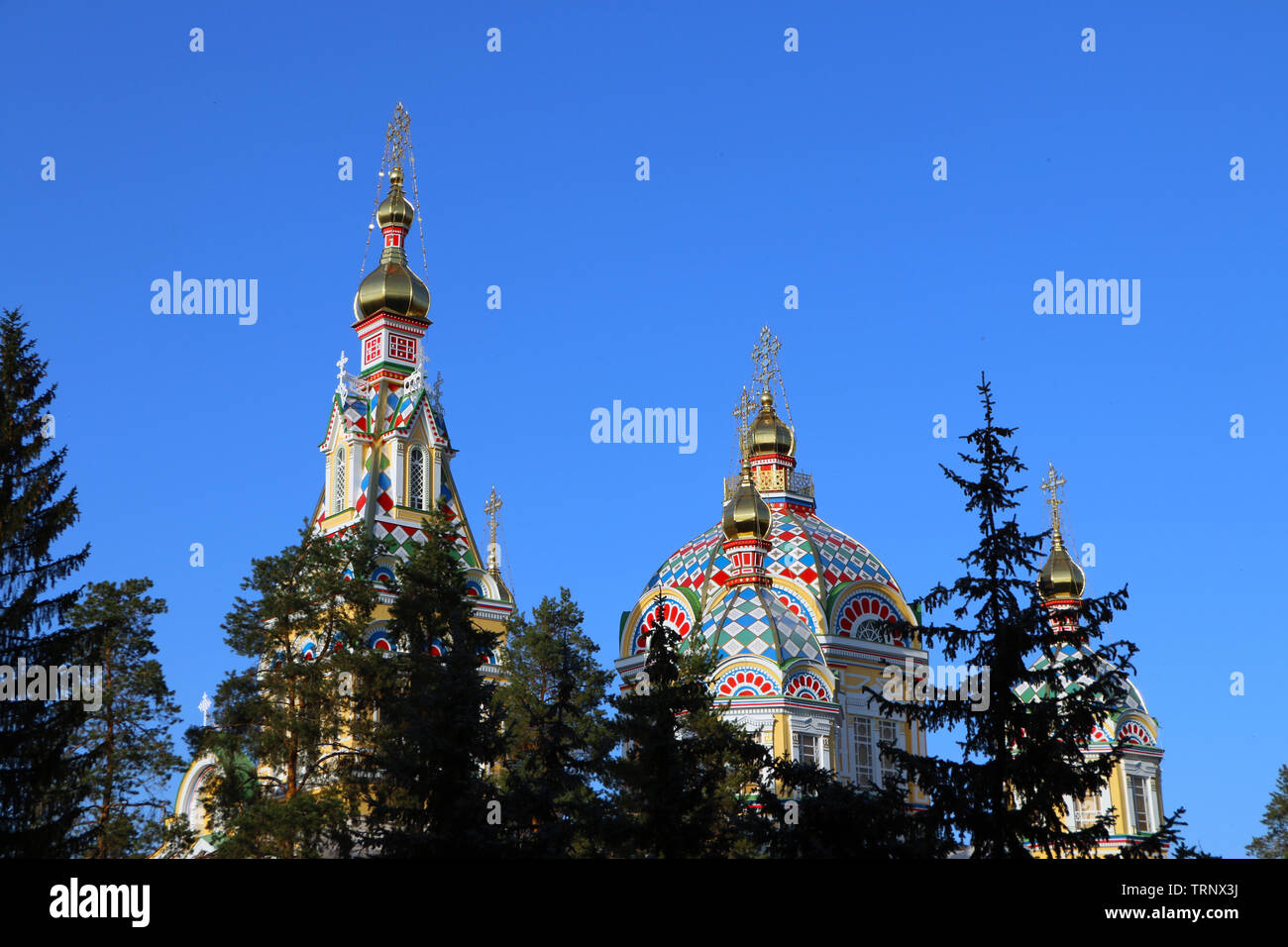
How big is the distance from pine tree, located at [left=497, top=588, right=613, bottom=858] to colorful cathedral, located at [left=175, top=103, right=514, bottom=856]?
4224 mm

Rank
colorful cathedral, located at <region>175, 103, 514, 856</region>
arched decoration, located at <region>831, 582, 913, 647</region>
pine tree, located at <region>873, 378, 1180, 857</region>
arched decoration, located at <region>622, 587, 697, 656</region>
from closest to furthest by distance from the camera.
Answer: pine tree, located at <region>873, 378, 1180, 857</region>, colorful cathedral, located at <region>175, 103, 514, 856</region>, arched decoration, located at <region>831, 582, 913, 647</region>, arched decoration, located at <region>622, 587, 697, 656</region>

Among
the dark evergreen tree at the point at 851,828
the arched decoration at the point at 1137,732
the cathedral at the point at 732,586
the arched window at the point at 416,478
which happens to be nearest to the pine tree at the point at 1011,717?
the dark evergreen tree at the point at 851,828

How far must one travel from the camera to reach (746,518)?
A: 45625 millimetres

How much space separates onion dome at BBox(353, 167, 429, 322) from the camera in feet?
140

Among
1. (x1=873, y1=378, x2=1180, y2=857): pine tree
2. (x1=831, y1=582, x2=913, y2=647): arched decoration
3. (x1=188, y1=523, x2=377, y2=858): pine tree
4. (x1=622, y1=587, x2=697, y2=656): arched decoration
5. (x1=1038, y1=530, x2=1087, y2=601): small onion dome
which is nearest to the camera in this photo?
(x1=873, y1=378, x2=1180, y2=857): pine tree

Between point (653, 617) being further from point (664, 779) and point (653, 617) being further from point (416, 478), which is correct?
point (664, 779)

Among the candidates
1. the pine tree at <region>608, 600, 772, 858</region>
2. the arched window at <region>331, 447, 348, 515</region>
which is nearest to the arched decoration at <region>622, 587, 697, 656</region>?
the arched window at <region>331, 447, 348, 515</region>

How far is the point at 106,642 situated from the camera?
2652cm

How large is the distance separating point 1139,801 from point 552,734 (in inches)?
1203

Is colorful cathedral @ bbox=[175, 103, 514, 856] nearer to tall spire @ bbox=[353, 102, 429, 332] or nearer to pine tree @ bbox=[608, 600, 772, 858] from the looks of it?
tall spire @ bbox=[353, 102, 429, 332]

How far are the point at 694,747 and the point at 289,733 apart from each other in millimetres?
9009

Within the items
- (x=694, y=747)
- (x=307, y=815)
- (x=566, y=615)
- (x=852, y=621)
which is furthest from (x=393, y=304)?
(x=694, y=747)

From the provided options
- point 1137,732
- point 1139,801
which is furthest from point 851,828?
point 1139,801
